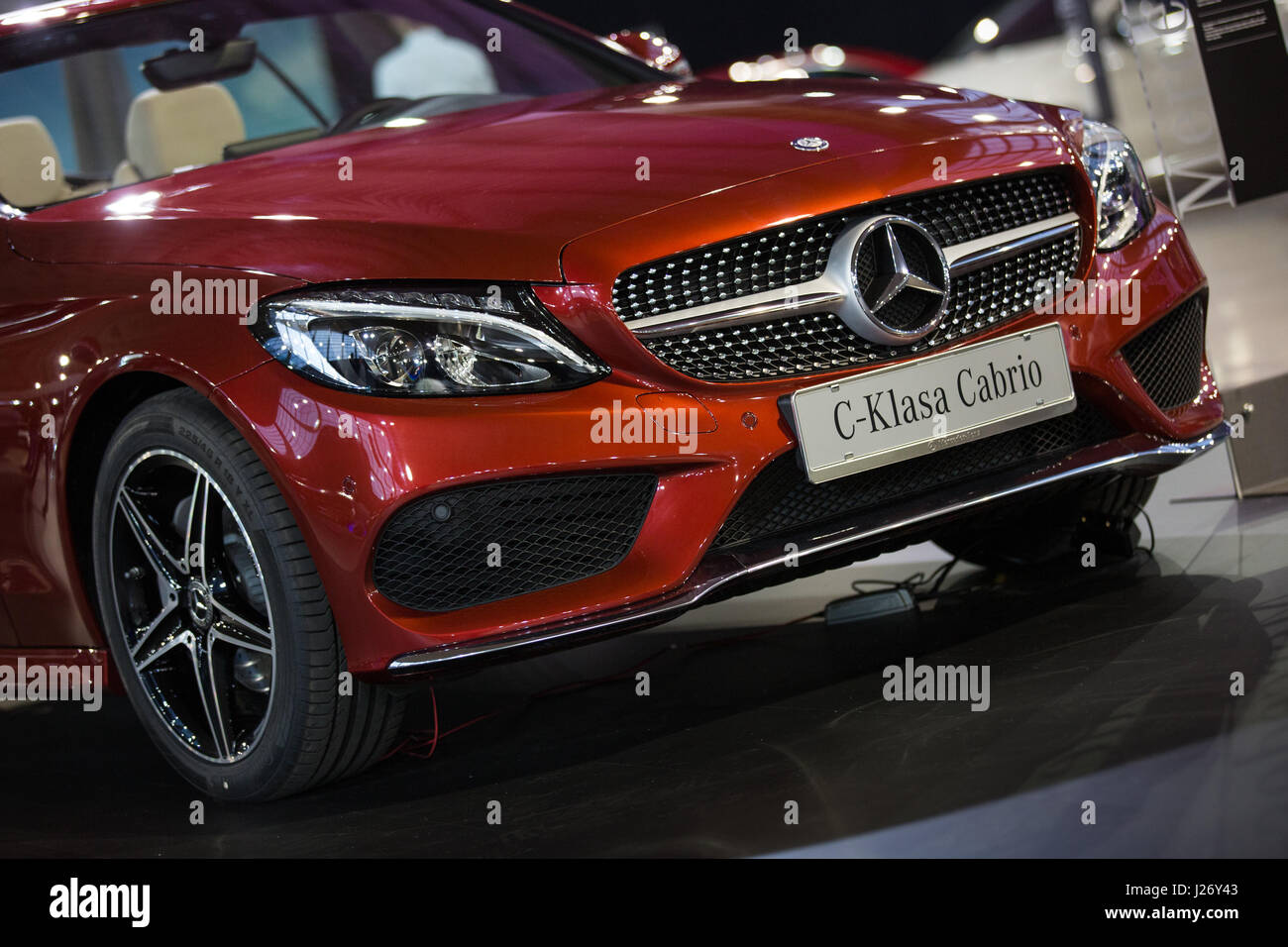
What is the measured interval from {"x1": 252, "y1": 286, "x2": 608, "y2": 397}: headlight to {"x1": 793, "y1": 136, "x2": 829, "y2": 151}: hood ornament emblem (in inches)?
22.9

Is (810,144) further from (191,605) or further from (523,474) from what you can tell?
(191,605)

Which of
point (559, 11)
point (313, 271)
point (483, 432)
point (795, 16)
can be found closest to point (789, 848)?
point (483, 432)

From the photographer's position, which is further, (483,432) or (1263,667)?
(1263,667)

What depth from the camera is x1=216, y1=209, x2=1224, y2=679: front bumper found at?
2.25m

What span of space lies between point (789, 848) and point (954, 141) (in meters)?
1.31

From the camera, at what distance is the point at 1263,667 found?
→ 2400 mm

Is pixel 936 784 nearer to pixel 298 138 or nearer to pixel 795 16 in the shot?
pixel 298 138

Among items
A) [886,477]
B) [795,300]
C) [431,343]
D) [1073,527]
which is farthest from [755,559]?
[1073,527]

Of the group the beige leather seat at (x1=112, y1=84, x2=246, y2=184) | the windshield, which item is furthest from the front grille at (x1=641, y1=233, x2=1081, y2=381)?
the beige leather seat at (x1=112, y1=84, x2=246, y2=184)

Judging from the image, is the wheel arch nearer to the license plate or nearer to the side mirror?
the license plate

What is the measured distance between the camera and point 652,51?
4.07 meters

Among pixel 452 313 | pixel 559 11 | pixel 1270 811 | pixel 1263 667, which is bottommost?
pixel 1270 811

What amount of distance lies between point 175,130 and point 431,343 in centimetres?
170

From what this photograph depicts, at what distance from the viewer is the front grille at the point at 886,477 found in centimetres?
241
